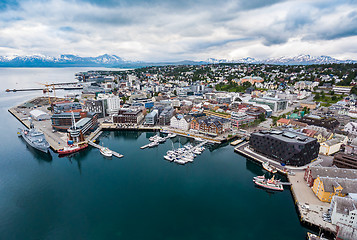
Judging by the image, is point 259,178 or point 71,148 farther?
point 71,148

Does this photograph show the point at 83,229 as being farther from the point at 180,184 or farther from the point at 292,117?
the point at 292,117

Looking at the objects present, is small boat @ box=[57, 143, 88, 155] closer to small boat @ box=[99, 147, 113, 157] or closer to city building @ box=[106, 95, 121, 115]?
small boat @ box=[99, 147, 113, 157]

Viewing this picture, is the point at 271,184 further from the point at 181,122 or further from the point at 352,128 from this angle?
the point at 352,128

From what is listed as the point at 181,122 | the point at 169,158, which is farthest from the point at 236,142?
the point at 169,158

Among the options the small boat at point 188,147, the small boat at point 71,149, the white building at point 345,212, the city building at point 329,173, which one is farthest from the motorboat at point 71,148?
the white building at point 345,212

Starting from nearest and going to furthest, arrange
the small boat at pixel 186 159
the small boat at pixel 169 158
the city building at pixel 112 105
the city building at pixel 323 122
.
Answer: the small boat at pixel 186 159 < the small boat at pixel 169 158 < the city building at pixel 323 122 < the city building at pixel 112 105

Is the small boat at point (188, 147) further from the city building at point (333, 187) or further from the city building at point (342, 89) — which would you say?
the city building at point (342, 89)

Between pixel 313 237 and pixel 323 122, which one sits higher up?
pixel 323 122
